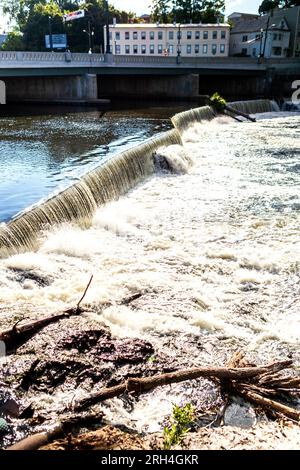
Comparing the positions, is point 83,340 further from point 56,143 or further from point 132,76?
point 132,76

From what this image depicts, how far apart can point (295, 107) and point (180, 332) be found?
37201 millimetres

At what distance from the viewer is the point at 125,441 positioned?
441 cm

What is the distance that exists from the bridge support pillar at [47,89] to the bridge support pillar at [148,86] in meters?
7.64

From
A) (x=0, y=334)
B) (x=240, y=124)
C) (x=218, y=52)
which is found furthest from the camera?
(x=218, y=52)

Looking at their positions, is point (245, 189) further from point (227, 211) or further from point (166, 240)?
point (166, 240)

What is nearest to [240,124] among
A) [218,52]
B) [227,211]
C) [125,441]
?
[227,211]

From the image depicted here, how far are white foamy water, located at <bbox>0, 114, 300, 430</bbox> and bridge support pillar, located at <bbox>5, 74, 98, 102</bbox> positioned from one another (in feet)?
82.4

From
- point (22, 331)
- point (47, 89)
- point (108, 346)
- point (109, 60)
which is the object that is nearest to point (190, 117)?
point (109, 60)

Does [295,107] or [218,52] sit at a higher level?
[218,52]

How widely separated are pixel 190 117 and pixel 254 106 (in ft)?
38.4

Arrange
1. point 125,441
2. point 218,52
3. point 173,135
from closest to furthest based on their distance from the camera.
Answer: point 125,441
point 173,135
point 218,52

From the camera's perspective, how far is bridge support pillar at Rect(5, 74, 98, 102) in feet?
125

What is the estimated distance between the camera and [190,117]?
89.6ft

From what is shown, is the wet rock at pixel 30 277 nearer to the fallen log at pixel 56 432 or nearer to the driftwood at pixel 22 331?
the driftwood at pixel 22 331
